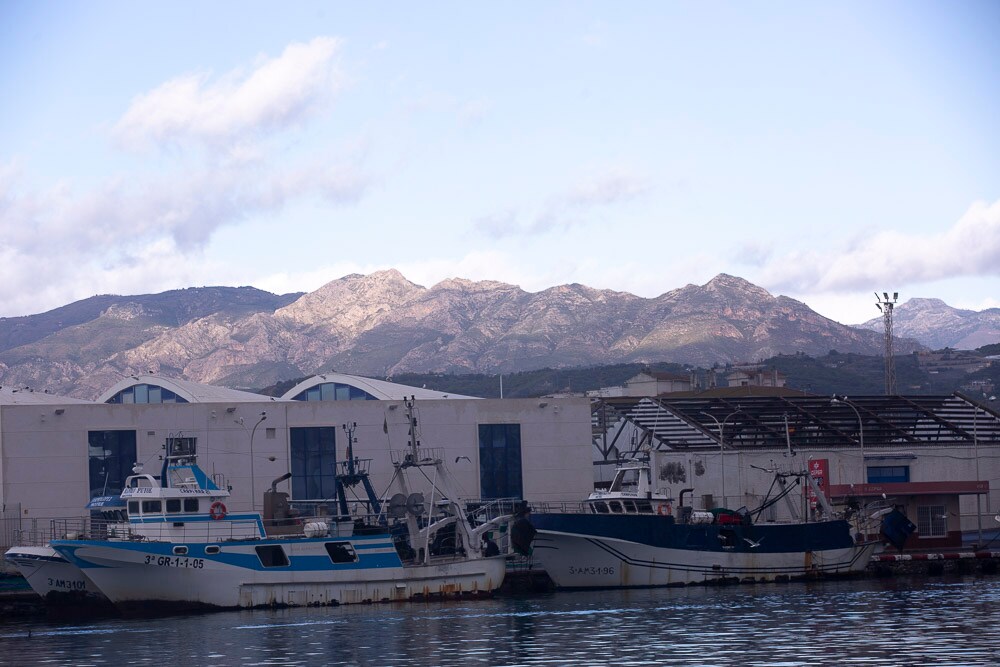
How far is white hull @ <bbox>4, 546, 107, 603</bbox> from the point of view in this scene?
45094 millimetres

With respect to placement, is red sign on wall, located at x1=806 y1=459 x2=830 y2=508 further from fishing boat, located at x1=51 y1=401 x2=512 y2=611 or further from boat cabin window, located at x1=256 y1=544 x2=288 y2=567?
boat cabin window, located at x1=256 y1=544 x2=288 y2=567

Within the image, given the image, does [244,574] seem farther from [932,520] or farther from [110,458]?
[932,520]

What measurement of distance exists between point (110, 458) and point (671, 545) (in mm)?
26606

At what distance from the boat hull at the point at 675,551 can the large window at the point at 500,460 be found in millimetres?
14881

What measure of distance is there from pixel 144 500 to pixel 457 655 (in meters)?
18.1

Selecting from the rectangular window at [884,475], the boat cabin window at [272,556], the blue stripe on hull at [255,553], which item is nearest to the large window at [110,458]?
the blue stripe on hull at [255,553]

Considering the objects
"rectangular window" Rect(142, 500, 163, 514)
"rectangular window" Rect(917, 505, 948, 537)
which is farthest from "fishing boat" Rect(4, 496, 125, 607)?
"rectangular window" Rect(917, 505, 948, 537)

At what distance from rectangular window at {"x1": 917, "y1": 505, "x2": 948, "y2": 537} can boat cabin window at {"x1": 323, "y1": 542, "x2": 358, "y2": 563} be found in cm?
2799

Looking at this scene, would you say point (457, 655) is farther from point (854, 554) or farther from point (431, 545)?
point (854, 554)

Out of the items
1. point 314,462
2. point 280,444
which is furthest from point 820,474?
point 280,444

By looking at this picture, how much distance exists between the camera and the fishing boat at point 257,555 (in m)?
43.8

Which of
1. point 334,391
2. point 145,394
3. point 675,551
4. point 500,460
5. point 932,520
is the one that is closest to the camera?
point 675,551

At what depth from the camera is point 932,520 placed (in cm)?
6012

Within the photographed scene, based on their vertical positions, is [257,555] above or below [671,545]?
above
